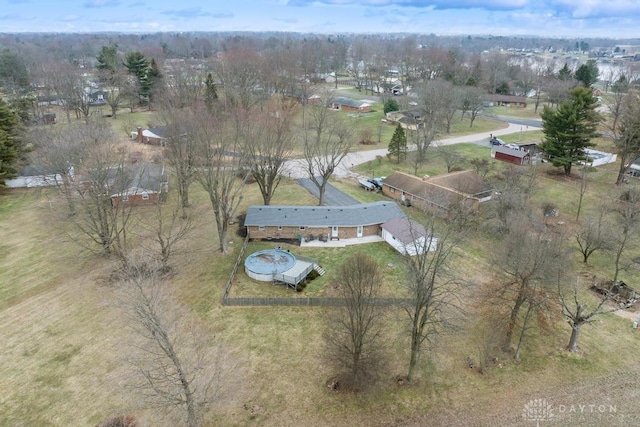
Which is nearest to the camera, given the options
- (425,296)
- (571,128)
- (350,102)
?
(425,296)

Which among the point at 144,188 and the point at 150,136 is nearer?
the point at 144,188

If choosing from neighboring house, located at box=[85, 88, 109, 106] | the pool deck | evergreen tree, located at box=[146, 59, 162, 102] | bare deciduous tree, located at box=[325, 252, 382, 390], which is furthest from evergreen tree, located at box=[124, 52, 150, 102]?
bare deciduous tree, located at box=[325, 252, 382, 390]

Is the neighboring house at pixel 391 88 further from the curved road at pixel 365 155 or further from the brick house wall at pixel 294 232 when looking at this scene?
the brick house wall at pixel 294 232

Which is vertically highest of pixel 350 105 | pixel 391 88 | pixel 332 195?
pixel 391 88

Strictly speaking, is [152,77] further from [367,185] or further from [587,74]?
[587,74]

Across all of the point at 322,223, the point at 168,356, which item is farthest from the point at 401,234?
the point at 168,356

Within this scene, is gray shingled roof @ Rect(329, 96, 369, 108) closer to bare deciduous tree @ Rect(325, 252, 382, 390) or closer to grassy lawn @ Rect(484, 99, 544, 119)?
grassy lawn @ Rect(484, 99, 544, 119)
